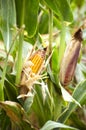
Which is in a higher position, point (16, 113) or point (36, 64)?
point (36, 64)

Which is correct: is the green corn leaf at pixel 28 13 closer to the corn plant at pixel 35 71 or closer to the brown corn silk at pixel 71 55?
the corn plant at pixel 35 71

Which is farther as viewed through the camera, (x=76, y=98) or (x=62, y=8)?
(x=76, y=98)

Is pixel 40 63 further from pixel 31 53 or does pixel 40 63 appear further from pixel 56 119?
pixel 56 119

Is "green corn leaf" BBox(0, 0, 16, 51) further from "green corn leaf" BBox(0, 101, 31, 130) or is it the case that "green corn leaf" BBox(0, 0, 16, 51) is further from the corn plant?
"green corn leaf" BBox(0, 101, 31, 130)

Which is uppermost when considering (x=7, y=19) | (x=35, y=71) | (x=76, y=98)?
(x=7, y=19)

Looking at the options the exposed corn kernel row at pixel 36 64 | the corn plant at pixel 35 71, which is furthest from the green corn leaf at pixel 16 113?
the exposed corn kernel row at pixel 36 64

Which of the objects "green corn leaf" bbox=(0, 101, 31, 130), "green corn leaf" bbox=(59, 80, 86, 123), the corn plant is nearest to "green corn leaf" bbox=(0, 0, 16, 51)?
the corn plant

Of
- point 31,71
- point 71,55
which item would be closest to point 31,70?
point 31,71

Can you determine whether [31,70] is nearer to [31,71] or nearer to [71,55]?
[31,71]
